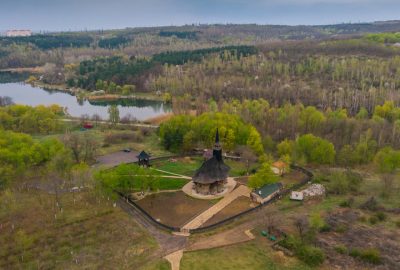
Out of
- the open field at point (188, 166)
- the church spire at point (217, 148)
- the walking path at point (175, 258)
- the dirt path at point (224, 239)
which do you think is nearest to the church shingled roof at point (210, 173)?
the church spire at point (217, 148)

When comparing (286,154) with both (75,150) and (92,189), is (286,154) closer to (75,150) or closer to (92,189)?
(92,189)

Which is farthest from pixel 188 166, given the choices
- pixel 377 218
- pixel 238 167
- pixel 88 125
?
pixel 88 125

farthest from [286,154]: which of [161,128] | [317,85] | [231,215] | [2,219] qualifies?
[317,85]

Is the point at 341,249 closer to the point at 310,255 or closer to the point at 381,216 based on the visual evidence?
the point at 310,255

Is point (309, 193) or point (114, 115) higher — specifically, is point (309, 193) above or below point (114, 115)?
below

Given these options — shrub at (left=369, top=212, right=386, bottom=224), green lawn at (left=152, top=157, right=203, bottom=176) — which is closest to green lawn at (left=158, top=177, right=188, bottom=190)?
green lawn at (left=152, top=157, right=203, bottom=176)
